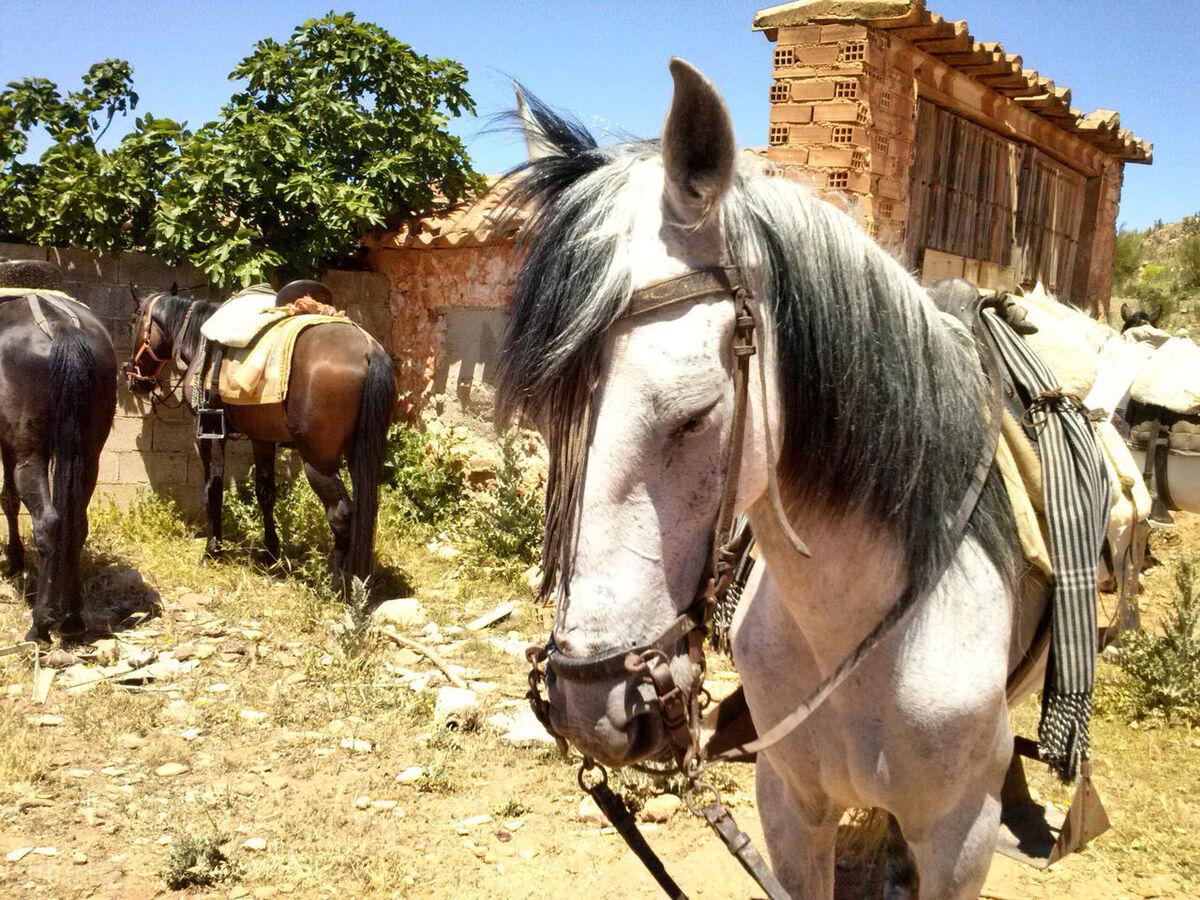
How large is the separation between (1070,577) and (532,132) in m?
1.31

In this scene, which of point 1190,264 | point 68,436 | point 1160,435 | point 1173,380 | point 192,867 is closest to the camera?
point 192,867

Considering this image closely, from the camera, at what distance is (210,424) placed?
6.47 m

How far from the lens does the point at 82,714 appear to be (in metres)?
4.15

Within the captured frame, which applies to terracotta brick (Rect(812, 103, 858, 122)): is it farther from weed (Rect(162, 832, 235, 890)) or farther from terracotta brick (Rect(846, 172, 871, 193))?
weed (Rect(162, 832, 235, 890))

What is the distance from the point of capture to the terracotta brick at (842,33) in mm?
5098

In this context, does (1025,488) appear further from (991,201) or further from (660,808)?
(991,201)

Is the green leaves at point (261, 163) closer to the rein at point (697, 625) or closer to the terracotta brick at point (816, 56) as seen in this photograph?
the terracotta brick at point (816, 56)

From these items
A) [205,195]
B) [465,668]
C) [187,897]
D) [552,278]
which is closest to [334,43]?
[205,195]

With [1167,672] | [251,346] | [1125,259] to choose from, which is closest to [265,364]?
[251,346]

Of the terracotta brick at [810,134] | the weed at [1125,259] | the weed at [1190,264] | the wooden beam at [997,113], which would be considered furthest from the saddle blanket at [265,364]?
the weed at [1190,264]

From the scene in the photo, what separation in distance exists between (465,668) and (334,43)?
205 inches

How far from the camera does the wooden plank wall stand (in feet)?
19.7

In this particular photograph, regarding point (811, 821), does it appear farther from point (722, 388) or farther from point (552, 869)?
point (552, 869)

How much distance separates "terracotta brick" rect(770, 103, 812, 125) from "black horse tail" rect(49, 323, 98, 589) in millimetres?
4005
